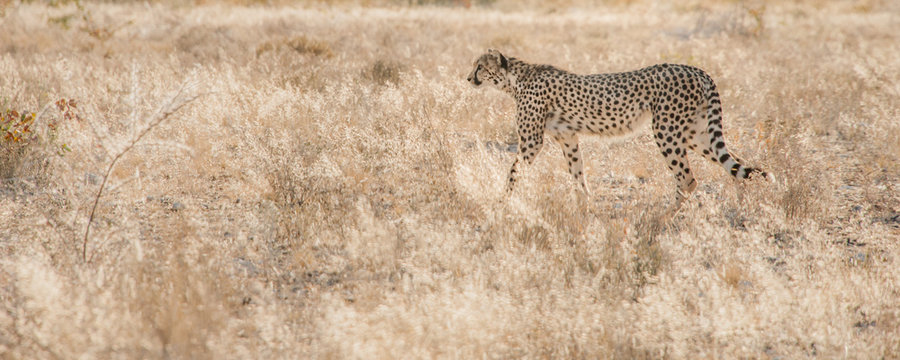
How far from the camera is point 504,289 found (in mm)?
3506

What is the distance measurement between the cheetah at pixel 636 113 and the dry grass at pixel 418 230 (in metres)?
0.31

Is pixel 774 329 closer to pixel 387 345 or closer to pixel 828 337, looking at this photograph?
pixel 828 337

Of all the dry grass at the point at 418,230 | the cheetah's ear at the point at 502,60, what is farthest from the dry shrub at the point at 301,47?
the cheetah's ear at the point at 502,60

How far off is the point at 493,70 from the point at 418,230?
212 cm

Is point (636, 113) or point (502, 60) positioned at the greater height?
point (502, 60)

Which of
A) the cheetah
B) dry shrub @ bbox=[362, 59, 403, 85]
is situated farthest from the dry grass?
the cheetah

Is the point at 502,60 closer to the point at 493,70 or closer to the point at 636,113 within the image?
the point at 493,70

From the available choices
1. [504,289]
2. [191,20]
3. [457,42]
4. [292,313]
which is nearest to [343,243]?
[292,313]

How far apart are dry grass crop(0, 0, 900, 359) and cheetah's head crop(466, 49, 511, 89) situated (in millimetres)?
632

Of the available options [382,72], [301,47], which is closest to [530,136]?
[382,72]

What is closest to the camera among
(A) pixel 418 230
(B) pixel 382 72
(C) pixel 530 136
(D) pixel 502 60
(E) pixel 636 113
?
(A) pixel 418 230

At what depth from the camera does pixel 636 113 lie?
5.04 metres

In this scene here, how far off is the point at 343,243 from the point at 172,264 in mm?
1055

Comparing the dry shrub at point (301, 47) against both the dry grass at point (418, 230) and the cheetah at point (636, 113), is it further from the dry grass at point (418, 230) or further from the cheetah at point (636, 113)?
the cheetah at point (636, 113)
